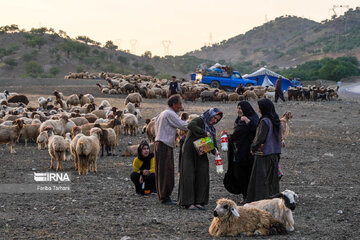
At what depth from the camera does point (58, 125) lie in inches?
547

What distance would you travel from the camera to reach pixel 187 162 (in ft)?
23.9

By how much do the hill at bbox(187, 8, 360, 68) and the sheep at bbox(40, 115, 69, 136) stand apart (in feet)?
241

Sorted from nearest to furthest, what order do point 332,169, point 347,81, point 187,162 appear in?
1. point 187,162
2. point 332,169
3. point 347,81

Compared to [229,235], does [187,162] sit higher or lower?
higher

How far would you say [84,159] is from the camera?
394 inches

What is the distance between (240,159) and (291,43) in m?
120

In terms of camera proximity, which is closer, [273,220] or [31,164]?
[273,220]

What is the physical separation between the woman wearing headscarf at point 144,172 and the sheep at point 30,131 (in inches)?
250

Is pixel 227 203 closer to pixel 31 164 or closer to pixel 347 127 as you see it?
pixel 31 164

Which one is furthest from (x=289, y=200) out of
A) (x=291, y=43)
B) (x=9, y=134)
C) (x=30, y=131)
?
(x=291, y=43)

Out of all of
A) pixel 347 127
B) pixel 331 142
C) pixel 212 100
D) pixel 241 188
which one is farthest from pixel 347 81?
pixel 241 188

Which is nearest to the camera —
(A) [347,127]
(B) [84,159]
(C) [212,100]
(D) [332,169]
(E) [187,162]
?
(E) [187,162]

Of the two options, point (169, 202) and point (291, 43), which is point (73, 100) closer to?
point (169, 202)

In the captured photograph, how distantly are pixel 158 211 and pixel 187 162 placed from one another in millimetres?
762
